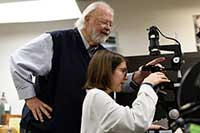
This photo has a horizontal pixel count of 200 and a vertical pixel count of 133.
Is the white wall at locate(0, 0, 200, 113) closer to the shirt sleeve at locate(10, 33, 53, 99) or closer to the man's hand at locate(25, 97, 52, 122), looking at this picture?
the shirt sleeve at locate(10, 33, 53, 99)

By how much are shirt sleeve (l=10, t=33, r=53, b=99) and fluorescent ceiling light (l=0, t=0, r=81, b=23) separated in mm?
1695

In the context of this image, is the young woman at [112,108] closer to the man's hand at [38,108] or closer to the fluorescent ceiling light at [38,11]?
Answer: the man's hand at [38,108]

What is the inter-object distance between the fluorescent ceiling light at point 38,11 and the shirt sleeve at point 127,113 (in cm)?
236

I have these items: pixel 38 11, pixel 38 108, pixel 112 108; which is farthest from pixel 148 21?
pixel 112 108

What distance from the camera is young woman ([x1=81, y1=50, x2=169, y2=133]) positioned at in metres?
1.30

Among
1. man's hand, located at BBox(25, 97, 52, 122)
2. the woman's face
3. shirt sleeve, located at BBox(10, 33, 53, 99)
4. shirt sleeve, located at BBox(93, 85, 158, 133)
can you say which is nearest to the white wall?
shirt sleeve, located at BBox(10, 33, 53, 99)

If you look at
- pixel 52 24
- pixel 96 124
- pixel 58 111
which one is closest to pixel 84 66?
pixel 58 111

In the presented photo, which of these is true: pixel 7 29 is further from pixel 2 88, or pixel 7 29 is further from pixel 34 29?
pixel 2 88

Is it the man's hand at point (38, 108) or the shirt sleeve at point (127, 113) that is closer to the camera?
the shirt sleeve at point (127, 113)

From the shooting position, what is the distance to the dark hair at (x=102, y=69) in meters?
1.48

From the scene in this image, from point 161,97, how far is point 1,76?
2.92 m

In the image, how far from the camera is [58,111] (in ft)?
6.00

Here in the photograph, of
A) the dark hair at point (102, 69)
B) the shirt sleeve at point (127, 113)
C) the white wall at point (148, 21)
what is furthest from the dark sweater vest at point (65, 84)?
the white wall at point (148, 21)

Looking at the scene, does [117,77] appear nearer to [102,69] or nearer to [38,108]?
[102,69]
